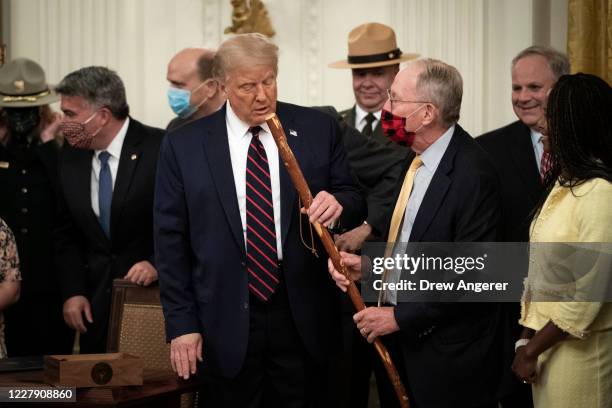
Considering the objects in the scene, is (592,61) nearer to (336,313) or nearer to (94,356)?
(336,313)

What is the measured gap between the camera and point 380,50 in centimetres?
550

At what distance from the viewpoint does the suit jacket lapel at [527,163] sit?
442 cm

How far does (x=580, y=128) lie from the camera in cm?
319

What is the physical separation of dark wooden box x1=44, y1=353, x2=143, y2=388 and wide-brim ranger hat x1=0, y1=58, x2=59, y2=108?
84.6 inches

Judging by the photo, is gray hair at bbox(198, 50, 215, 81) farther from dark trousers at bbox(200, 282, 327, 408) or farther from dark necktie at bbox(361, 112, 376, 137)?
dark trousers at bbox(200, 282, 327, 408)

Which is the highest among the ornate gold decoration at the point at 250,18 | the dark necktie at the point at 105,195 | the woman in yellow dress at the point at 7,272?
the ornate gold decoration at the point at 250,18

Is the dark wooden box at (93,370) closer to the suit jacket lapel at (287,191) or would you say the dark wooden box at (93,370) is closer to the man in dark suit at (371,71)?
the suit jacket lapel at (287,191)

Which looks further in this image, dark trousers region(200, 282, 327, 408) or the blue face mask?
the blue face mask

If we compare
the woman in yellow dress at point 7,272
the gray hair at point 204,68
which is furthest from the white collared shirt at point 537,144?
the woman in yellow dress at point 7,272

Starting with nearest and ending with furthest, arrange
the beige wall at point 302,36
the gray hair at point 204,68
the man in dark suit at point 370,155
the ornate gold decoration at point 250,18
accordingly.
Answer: the man in dark suit at point 370,155, the gray hair at point 204,68, the beige wall at point 302,36, the ornate gold decoration at point 250,18

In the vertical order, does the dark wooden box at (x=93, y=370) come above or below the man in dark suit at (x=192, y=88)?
below

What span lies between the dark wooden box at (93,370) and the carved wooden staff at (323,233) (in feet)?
2.54

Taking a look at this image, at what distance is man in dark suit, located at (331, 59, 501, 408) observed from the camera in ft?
11.4

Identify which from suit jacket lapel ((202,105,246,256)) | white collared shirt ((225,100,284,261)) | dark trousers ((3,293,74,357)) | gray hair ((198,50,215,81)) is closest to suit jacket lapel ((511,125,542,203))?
white collared shirt ((225,100,284,261))
